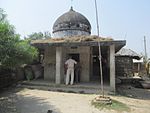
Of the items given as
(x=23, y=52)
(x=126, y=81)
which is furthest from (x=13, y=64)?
(x=126, y=81)

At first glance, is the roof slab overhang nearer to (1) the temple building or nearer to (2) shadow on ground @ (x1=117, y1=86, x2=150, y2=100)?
(1) the temple building

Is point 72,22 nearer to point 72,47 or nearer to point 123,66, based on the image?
point 72,47

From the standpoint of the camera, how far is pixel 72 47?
669 inches

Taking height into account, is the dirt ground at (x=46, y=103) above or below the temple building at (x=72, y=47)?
below

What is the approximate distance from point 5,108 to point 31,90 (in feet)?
14.2

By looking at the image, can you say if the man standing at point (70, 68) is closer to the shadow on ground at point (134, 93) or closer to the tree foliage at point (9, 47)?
the shadow on ground at point (134, 93)

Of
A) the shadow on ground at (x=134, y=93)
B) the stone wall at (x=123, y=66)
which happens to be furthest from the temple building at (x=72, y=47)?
the stone wall at (x=123, y=66)

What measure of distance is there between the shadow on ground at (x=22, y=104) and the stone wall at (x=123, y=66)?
56.3 feet

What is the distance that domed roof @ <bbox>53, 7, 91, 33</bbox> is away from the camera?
21.9m

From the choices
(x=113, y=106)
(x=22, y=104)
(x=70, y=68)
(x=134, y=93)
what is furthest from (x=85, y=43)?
(x=22, y=104)

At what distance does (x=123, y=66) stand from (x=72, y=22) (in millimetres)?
10788

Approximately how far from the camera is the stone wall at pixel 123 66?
2845 centimetres

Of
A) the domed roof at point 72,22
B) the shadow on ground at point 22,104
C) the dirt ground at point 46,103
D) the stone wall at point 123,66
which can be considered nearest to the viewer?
the shadow on ground at point 22,104

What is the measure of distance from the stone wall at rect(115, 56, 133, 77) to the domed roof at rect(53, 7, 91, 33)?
309 inches
